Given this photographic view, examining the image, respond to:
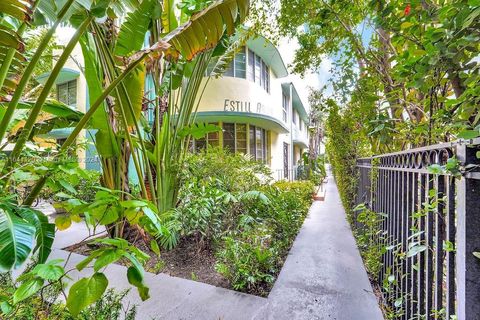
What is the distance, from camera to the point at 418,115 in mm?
2912

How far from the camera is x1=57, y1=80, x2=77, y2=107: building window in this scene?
11.8 metres

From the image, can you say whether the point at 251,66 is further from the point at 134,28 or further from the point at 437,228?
the point at 437,228

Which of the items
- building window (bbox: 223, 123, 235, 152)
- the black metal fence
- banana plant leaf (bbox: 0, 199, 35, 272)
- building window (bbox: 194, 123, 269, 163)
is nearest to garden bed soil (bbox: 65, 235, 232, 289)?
the black metal fence

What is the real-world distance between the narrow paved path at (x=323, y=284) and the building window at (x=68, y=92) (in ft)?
41.7

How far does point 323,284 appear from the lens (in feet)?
10.1

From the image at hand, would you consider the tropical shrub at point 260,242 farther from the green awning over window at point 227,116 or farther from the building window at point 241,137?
the building window at point 241,137

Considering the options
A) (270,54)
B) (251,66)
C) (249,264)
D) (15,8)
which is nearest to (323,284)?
(249,264)

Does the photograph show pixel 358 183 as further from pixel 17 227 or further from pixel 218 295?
pixel 17 227

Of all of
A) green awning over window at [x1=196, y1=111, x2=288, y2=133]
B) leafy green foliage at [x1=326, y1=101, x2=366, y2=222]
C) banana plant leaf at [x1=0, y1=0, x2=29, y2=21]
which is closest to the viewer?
banana plant leaf at [x1=0, y1=0, x2=29, y2=21]

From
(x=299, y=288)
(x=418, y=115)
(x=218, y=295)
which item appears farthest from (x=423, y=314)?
(x=418, y=115)

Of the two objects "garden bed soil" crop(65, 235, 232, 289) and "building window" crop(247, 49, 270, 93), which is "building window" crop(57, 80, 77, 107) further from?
"garden bed soil" crop(65, 235, 232, 289)

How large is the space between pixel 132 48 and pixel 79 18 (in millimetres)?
696

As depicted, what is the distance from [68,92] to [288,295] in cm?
1408

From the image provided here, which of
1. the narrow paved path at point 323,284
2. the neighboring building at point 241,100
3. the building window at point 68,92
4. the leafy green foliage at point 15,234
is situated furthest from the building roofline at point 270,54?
the leafy green foliage at point 15,234
